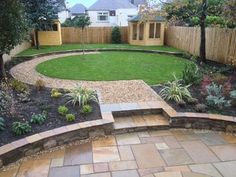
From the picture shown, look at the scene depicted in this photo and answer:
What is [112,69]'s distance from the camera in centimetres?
882

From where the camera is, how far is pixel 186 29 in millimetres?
13062

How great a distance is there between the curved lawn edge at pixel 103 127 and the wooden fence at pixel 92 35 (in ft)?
44.9

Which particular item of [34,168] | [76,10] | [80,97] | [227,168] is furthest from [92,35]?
[76,10]

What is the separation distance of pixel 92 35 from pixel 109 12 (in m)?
8.88

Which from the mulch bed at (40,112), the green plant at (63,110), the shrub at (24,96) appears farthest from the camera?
the shrub at (24,96)

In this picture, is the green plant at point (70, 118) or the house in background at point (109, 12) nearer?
the green plant at point (70, 118)

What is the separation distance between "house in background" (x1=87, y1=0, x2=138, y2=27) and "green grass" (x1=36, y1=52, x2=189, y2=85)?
1603 centimetres

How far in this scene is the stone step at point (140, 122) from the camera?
14.0 ft

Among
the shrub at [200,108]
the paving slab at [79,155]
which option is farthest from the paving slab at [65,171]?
the shrub at [200,108]

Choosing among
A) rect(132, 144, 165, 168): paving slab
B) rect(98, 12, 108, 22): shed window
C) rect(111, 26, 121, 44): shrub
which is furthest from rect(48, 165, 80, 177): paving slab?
rect(98, 12, 108, 22): shed window

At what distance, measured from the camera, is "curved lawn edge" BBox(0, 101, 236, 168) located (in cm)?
339

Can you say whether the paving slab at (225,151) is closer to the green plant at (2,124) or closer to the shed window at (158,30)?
the green plant at (2,124)

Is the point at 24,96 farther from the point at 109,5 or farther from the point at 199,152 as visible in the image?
the point at 109,5

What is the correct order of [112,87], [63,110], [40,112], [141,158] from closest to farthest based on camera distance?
[141,158] → [63,110] → [40,112] → [112,87]
